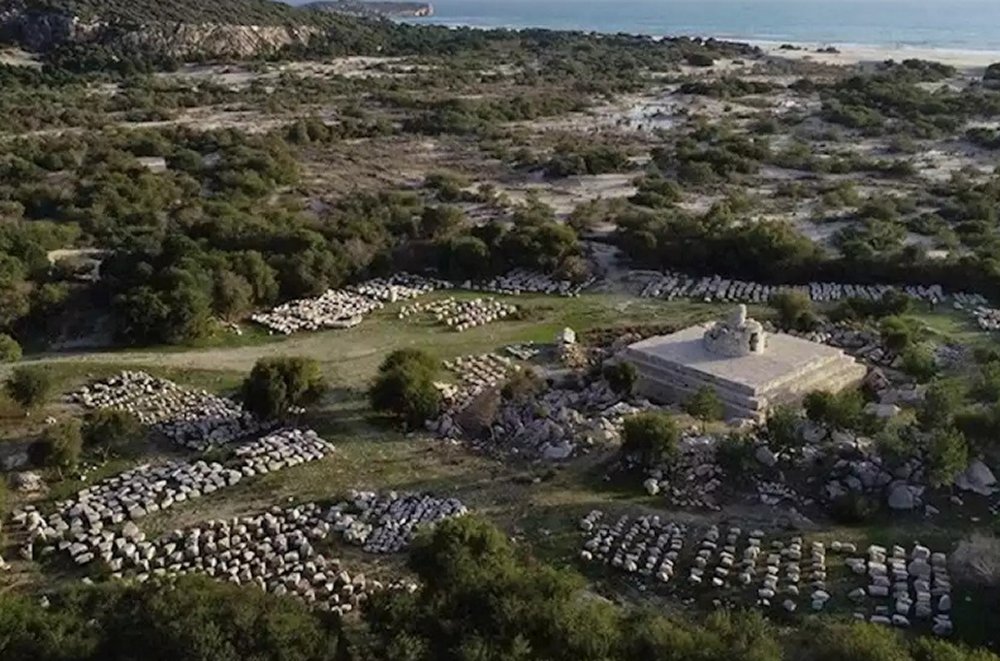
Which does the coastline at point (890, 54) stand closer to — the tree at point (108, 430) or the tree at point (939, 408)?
the tree at point (939, 408)

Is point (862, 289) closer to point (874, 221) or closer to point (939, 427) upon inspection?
point (874, 221)

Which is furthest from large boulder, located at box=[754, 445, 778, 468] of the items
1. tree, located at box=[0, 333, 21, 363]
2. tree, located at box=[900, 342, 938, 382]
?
tree, located at box=[0, 333, 21, 363]

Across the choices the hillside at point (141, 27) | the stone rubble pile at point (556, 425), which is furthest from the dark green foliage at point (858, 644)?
the hillside at point (141, 27)

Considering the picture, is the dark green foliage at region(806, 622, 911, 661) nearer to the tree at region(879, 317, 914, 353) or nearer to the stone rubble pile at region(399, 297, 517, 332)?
the tree at region(879, 317, 914, 353)

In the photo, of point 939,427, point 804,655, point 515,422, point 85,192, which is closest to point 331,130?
point 85,192

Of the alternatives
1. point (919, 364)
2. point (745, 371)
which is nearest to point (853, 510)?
point (745, 371)

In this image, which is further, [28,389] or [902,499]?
[28,389]

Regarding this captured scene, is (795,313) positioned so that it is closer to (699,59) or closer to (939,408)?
(939,408)

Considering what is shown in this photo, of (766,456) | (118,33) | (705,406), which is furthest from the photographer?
(118,33)
